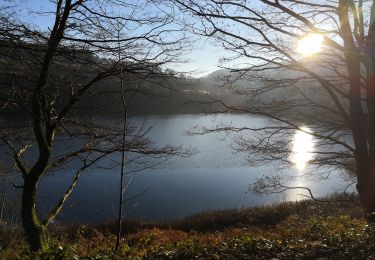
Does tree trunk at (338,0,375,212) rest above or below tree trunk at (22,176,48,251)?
above

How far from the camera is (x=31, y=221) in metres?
8.08

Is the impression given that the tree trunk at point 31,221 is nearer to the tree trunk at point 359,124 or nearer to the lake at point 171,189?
the tree trunk at point 359,124

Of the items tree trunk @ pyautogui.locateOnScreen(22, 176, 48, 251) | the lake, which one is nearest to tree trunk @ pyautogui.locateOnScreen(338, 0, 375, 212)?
tree trunk @ pyautogui.locateOnScreen(22, 176, 48, 251)

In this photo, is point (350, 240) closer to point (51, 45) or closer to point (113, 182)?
point (51, 45)

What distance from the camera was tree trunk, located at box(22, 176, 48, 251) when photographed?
797 cm

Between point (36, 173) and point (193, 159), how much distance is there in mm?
26661

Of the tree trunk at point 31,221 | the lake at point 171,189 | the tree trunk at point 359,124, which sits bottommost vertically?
the lake at point 171,189

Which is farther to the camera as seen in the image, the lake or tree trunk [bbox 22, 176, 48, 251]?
the lake

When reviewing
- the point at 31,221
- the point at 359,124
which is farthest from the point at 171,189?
the point at 359,124

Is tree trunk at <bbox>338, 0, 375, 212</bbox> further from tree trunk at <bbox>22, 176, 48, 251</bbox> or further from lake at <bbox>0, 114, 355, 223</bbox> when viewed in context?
lake at <bbox>0, 114, 355, 223</bbox>

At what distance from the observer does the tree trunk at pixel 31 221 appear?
7969mm

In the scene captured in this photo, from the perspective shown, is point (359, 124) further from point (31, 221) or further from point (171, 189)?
point (171, 189)

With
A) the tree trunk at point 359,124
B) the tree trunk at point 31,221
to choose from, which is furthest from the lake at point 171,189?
the tree trunk at point 31,221

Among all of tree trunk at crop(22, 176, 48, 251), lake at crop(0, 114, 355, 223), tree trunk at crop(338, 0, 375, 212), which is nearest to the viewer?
tree trunk at crop(22, 176, 48, 251)
